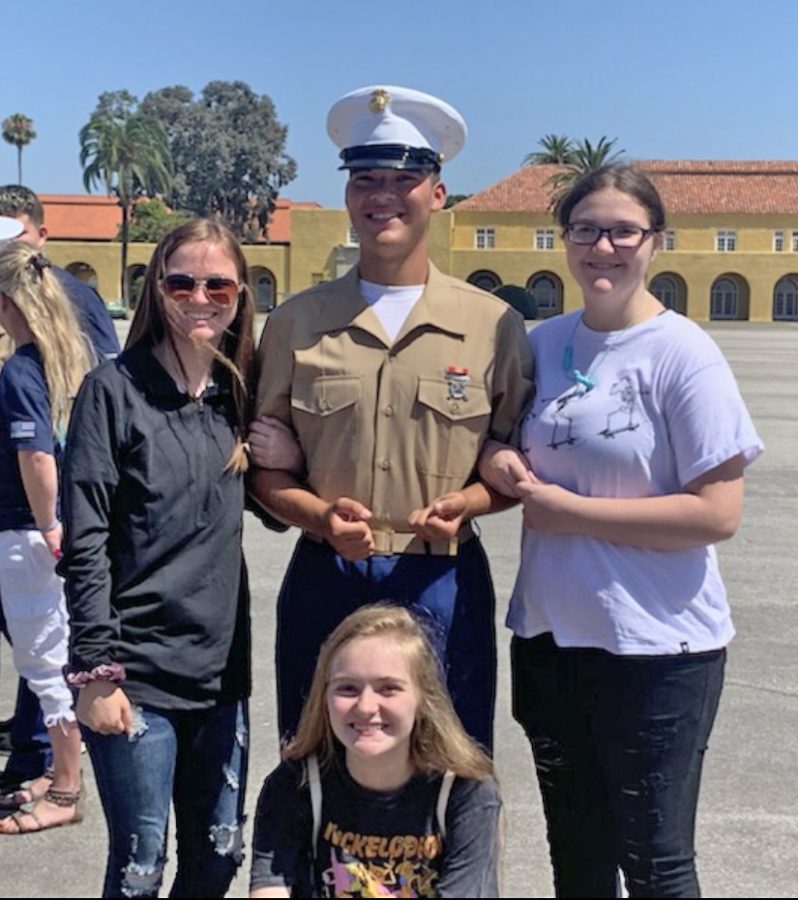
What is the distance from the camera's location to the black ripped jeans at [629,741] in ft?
8.53

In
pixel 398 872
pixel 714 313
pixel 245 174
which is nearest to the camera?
pixel 398 872

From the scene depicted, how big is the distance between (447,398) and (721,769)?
2.40 m

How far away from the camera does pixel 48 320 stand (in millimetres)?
3809

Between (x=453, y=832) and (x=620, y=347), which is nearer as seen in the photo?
(x=453, y=832)

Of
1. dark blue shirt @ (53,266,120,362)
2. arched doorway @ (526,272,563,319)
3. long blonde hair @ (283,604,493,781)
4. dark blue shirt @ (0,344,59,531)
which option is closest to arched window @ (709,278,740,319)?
arched doorway @ (526,272,563,319)

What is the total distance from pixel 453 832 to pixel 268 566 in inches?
205

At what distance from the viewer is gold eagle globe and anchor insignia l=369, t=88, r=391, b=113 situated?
2918mm

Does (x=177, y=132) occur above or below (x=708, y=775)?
above

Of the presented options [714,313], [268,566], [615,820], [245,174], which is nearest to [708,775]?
[615,820]

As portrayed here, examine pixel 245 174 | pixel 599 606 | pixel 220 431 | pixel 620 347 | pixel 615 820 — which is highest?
pixel 245 174

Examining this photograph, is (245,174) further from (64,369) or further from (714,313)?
(64,369)

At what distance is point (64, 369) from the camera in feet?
12.5

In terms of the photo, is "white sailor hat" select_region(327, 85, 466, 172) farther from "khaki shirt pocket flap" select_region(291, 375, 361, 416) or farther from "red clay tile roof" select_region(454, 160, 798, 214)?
"red clay tile roof" select_region(454, 160, 798, 214)

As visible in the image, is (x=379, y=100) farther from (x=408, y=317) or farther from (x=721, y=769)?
(x=721, y=769)
